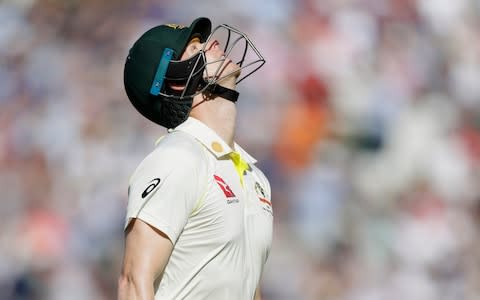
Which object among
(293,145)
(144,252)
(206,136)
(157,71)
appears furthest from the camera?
(293,145)

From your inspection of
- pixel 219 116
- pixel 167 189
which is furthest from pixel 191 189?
pixel 219 116

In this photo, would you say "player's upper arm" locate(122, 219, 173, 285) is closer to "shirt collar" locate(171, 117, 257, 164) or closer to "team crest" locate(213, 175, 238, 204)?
"team crest" locate(213, 175, 238, 204)

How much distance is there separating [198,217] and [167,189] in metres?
0.12

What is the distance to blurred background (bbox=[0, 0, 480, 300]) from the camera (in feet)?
15.0

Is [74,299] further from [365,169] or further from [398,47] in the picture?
[398,47]

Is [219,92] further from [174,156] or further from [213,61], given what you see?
[174,156]

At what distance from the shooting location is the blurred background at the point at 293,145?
179 inches

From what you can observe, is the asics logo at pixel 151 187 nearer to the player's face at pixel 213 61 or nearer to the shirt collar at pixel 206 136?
the shirt collar at pixel 206 136

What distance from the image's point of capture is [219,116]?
2.38 metres

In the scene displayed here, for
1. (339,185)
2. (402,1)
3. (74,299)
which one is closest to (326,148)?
(339,185)

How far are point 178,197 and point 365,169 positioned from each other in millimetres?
3026

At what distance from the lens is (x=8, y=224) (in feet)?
15.0

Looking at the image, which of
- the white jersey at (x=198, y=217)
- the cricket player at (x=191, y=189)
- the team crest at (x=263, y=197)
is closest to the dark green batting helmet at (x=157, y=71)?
the cricket player at (x=191, y=189)

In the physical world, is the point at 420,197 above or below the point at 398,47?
below
